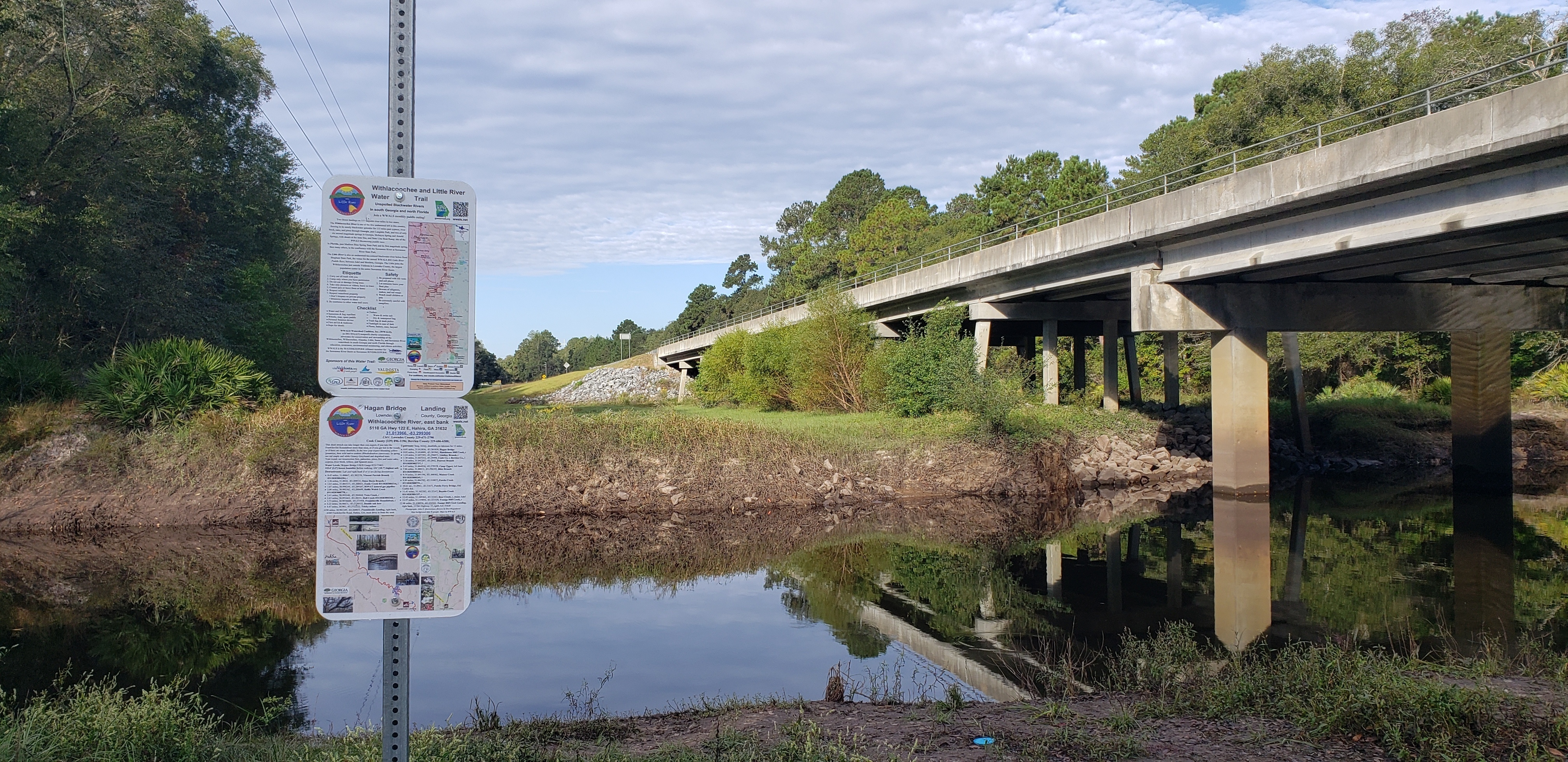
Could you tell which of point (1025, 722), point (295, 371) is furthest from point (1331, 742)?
point (295, 371)

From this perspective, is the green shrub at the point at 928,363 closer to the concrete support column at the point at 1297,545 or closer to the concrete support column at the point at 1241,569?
the concrete support column at the point at 1241,569

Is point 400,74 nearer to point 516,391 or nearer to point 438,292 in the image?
point 438,292

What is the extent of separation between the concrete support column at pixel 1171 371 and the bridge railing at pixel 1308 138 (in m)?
5.26

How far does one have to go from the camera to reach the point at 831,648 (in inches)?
439

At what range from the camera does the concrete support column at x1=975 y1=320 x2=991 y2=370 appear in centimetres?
3222

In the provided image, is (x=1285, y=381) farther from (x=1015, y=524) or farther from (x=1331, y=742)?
(x=1331, y=742)

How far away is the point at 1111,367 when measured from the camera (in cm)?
3406

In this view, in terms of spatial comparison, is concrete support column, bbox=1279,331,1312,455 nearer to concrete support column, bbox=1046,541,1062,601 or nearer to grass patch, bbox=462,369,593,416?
concrete support column, bbox=1046,541,1062,601

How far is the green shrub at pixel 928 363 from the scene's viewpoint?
30.6m

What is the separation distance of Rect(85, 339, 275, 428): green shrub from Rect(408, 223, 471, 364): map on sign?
2131 centimetres

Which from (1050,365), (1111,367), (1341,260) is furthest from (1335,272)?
(1050,365)

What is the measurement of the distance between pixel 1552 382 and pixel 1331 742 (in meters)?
37.1

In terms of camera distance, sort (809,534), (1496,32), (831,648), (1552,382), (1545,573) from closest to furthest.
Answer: (831,648) → (1545,573) → (809,534) → (1552,382) → (1496,32)

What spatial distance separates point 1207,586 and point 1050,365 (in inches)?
826
